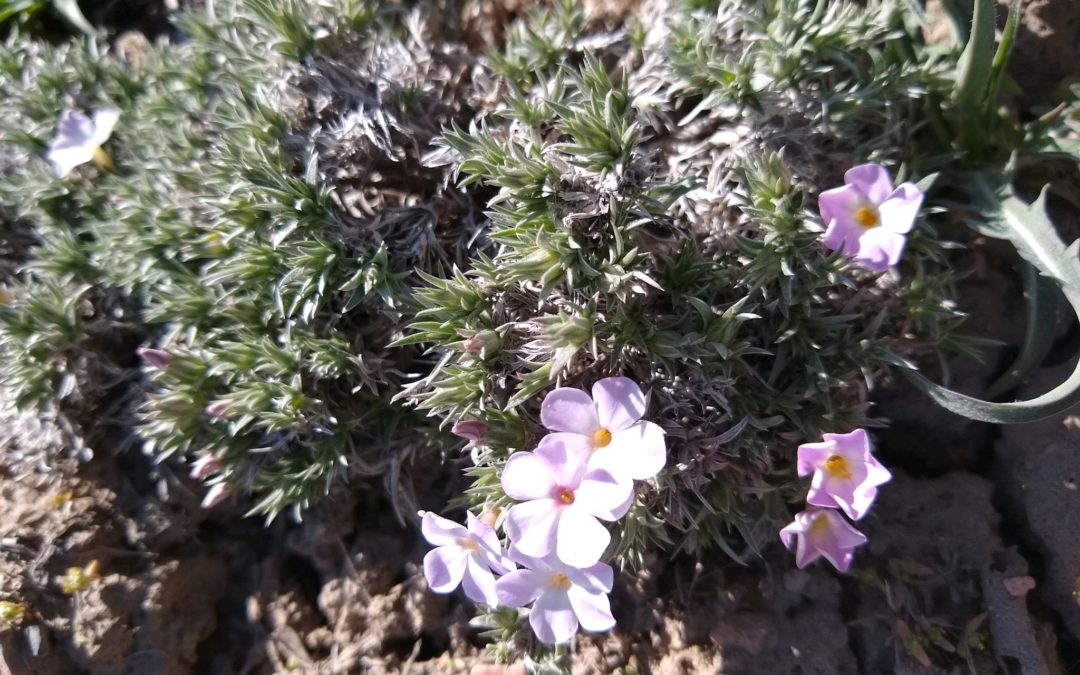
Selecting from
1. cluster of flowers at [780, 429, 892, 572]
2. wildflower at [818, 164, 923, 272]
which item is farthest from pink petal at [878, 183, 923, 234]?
cluster of flowers at [780, 429, 892, 572]

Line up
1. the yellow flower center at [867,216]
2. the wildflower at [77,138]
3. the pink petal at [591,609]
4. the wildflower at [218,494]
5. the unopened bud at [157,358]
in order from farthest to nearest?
the wildflower at [77,138]
the wildflower at [218,494]
the unopened bud at [157,358]
the yellow flower center at [867,216]
the pink petal at [591,609]

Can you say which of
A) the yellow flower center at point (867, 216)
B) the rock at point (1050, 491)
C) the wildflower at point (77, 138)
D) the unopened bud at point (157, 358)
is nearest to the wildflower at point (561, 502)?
the yellow flower center at point (867, 216)

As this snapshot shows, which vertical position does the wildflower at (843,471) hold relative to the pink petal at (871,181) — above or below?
below

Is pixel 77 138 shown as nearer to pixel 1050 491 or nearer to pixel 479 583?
pixel 479 583

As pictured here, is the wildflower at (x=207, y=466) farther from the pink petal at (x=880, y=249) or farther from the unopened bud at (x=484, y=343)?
the pink petal at (x=880, y=249)

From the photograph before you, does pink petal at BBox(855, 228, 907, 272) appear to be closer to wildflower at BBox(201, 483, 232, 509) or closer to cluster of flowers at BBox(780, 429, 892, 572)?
cluster of flowers at BBox(780, 429, 892, 572)

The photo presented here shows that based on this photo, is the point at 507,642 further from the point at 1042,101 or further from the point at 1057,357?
the point at 1042,101
